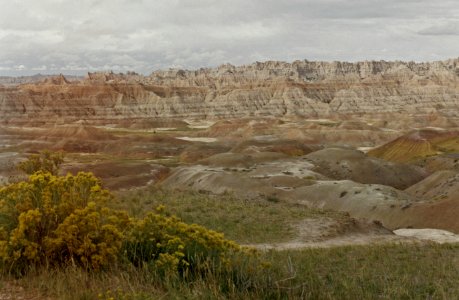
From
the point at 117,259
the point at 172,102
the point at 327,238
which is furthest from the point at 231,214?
the point at 172,102

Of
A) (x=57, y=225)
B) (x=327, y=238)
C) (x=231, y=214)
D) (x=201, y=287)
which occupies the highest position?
(x=57, y=225)

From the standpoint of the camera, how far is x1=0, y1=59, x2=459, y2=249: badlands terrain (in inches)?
1316

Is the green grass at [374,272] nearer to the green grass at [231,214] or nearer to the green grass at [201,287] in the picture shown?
the green grass at [201,287]

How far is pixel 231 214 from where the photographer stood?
21484mm

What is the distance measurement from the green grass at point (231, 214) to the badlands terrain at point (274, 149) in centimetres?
24

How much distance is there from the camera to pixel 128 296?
5.84 metres

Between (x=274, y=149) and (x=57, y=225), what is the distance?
93.4 meters

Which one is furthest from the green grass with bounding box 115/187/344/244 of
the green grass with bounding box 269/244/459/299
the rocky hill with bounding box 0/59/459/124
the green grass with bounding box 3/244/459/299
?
the rocky hill with bounding box 0/59/459/124

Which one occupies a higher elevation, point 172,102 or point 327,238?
point 172,102

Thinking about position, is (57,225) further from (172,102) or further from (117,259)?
(172,102)

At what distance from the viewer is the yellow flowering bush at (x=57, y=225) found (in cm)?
695

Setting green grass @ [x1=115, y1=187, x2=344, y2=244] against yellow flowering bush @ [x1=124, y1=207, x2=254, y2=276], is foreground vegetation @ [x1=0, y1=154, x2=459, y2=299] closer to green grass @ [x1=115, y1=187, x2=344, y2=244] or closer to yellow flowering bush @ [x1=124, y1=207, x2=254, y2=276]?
yellow flowering bush @ [x1=124, y1=207, x2=254, y2=276]

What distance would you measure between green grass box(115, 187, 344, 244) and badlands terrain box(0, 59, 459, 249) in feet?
0.80

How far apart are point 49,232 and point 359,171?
2366 inches
